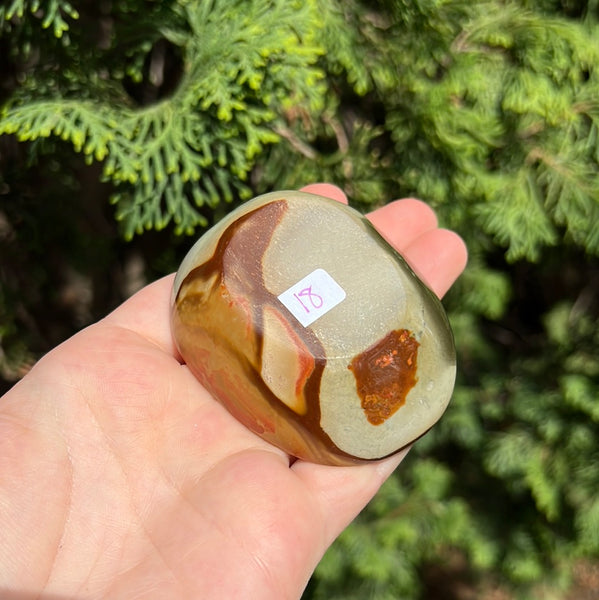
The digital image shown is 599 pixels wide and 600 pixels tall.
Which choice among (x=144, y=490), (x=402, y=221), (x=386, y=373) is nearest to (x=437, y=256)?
(x=402, y=221)

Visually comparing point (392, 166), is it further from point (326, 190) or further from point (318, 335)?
point (318, 335)

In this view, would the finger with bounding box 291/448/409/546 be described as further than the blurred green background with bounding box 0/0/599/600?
No

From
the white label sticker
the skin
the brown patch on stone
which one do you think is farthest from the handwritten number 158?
the skin

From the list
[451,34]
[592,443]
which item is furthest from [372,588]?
[451,34]

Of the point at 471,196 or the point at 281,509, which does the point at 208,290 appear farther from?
the point at 471,196

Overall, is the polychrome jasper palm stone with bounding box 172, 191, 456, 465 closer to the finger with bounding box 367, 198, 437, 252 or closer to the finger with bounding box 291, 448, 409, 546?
the finger with bounding box 291, 448, 409, 546

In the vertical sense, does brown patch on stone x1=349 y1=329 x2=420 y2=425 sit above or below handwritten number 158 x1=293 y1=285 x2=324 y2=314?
below

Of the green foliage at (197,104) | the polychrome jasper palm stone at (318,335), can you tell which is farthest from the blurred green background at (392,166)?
the polychrome jasper palm stone at (318,335)
